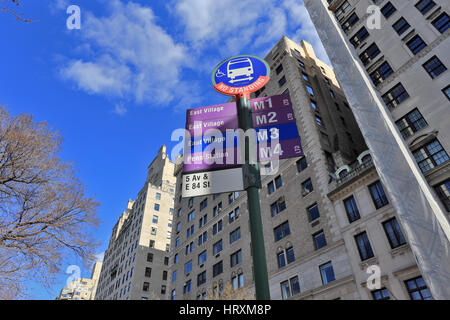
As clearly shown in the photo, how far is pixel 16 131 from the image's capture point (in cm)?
1527

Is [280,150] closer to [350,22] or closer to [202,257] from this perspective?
[350,22]

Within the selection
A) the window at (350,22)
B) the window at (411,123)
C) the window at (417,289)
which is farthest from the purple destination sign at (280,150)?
the window at (350,22)

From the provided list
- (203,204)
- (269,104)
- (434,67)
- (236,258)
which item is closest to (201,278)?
(236,258)

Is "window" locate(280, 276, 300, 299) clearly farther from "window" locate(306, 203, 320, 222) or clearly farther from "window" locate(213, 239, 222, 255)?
"window" locate(213, 239, 222, 255)

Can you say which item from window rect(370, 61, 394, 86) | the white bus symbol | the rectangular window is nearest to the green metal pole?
the white bus symbol

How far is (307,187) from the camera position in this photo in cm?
3116

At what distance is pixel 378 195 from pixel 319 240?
21.3 ft

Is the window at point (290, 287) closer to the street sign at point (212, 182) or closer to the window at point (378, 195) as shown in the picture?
the window at point (378, 195)

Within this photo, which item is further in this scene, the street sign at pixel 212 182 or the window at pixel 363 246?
the window at pixel 363 246

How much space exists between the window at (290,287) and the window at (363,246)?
674 cm

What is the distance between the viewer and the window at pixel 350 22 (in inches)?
1461

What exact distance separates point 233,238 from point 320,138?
1614cm

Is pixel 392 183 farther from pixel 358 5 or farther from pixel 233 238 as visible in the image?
pixel 358 5

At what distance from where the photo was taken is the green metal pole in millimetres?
4754
